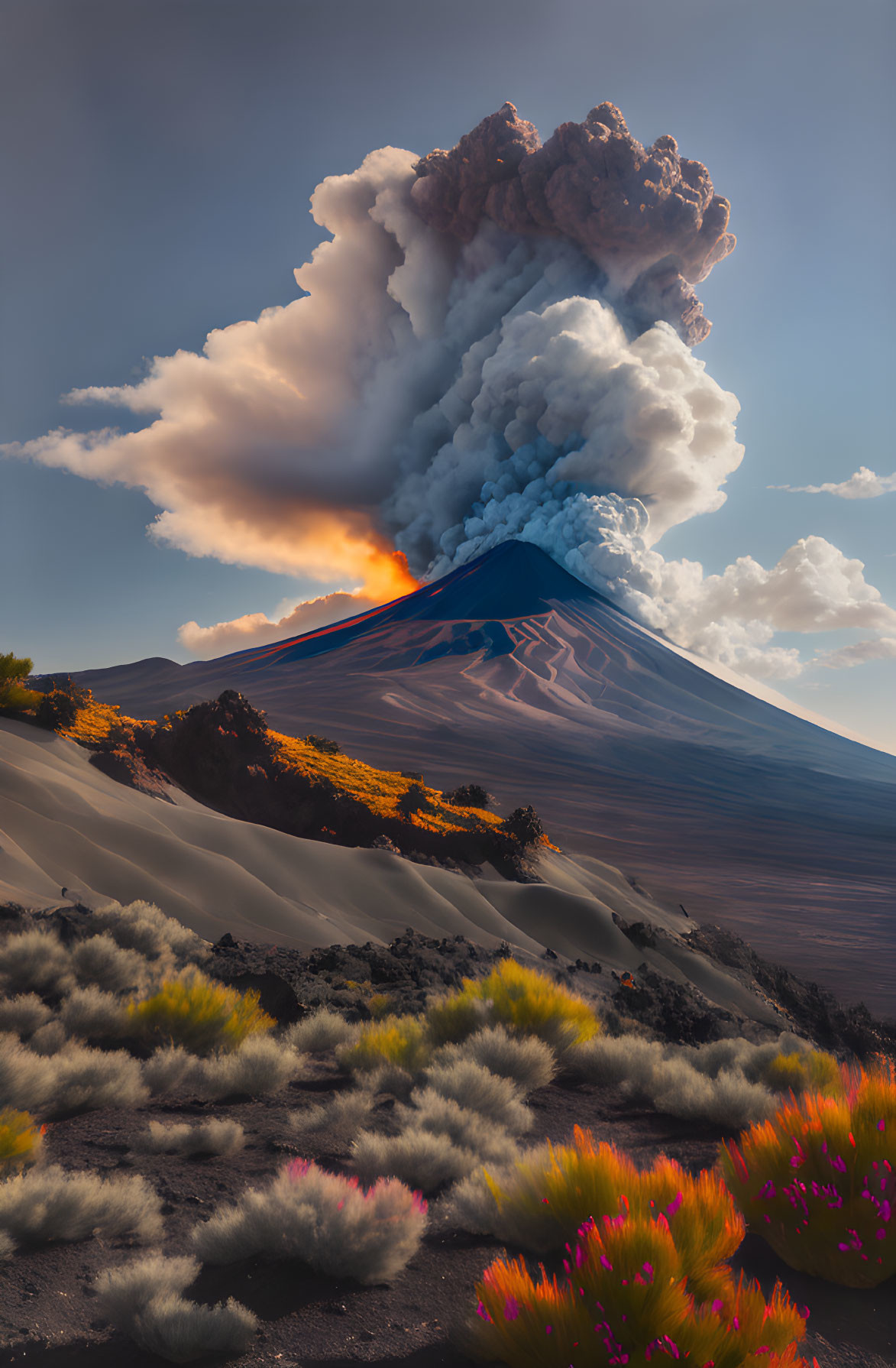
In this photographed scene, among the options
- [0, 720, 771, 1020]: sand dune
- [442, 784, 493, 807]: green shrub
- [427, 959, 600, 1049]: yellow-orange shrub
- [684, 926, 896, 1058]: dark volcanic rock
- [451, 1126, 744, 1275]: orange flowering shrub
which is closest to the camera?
[451, 1126, 744, 1275]: orange flowering shrub

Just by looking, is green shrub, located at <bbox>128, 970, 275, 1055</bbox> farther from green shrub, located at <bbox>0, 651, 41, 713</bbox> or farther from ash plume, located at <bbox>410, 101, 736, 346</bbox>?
ash plume, located at <bbox>410, 101, 736, 346</bbox>

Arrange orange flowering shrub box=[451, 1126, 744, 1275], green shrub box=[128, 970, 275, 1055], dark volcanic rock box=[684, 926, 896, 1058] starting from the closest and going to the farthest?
1. orange flowering shrub box=[451, 1126, 744, 1275]
2. green shrub box=[128, 970, 275, 1055]
3. dark volcanic rock box=[684, 926, 896, 1058]

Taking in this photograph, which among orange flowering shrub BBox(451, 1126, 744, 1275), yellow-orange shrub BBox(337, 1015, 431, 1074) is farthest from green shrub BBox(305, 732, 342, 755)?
orange flowering shrub BBox(451, 1126, 744, 1275)

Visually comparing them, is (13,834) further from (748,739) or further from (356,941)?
(748,739)

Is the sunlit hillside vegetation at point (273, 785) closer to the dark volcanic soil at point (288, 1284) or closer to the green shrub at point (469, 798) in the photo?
the green shrub at point (469, 798)

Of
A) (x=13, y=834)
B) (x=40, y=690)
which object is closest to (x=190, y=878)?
(x=13, y=834)

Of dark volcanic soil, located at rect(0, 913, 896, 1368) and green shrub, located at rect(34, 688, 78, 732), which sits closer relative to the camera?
dark volcanic soil, located at rect(0, 913, 896, 1368)

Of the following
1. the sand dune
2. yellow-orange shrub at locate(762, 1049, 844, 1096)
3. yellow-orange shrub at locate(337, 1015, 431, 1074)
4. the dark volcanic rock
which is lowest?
the dark volcanic rock

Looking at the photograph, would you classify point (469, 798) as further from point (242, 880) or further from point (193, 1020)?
point (193, 1020)

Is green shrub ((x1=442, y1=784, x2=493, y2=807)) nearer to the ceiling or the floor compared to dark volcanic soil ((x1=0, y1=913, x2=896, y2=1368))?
nearer to the ceiling
